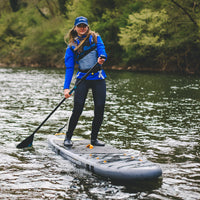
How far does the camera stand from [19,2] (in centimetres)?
6688

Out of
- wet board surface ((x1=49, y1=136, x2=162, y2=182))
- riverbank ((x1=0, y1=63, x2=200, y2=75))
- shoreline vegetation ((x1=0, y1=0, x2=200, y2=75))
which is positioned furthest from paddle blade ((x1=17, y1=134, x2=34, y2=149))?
riverbank ((x1=0, y1=63, x2=200, y2=75))

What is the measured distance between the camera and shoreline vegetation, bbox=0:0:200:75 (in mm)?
36219

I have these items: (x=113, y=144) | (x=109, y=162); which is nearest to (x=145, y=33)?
(x=113, y=144)

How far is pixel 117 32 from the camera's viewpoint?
46.6 meters

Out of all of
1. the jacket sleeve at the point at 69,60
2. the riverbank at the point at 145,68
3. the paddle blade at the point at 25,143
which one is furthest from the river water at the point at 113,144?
the riverbank at the point at 145,68

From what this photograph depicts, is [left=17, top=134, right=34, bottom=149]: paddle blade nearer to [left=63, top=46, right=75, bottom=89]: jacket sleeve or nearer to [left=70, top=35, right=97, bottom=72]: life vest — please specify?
[left=63, top=46, right=75, bottom=89]: jacket sleeve

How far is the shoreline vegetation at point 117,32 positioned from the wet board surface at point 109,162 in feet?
96.2

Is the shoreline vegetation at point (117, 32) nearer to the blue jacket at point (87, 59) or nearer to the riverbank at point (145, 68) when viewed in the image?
the riverbank at point (145, 68)

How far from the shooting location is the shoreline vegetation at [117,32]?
36219 millimetres

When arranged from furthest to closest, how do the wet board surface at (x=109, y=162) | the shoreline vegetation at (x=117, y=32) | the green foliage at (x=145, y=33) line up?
the green foliage at (x=145, y=33)
the shoreline vegetation at (x=117, y=32)
the wet board surface at (x=109, y=162)

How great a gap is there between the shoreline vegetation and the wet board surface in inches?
1154

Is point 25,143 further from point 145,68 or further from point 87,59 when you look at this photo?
point 145,68

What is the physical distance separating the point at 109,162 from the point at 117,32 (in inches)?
1697

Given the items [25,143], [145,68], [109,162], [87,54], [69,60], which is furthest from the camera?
[145,68]
